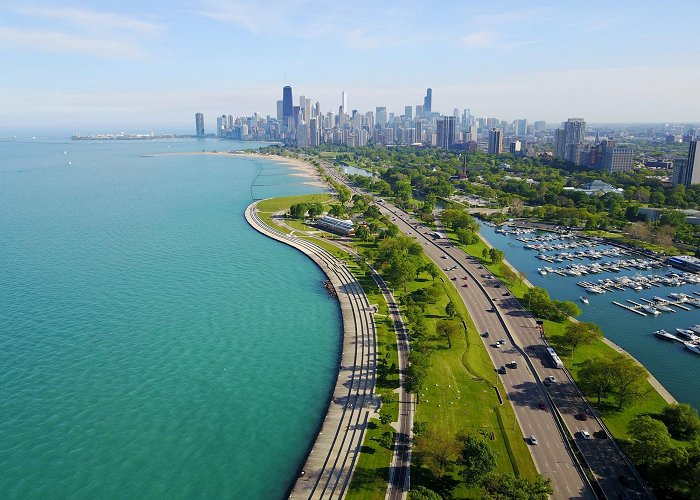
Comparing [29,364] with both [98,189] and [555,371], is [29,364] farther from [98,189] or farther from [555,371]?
[98,189]

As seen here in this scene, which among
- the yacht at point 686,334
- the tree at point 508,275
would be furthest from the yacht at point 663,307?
the tree at point 508,275

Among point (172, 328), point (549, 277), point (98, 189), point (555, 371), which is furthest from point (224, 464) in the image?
point (98, 189)

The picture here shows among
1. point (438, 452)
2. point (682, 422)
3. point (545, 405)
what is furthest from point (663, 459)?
point (438, 452)

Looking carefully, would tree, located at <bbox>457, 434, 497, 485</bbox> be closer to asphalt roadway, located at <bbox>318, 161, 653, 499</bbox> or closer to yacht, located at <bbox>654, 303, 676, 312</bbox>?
asphalt roadway, located at <bbox>318, 161, 653, 499</bbox>

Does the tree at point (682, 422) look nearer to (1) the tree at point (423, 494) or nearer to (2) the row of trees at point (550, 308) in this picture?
(2) the row of trees at point (550, 308)

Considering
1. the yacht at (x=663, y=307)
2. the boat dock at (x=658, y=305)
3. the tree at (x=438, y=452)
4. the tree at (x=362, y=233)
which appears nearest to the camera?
the tree at (x=438, y=452)

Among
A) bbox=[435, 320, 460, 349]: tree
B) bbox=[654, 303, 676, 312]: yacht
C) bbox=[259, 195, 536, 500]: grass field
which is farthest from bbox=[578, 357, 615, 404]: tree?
bbox=[654, 303, 676, 312]: yacht
